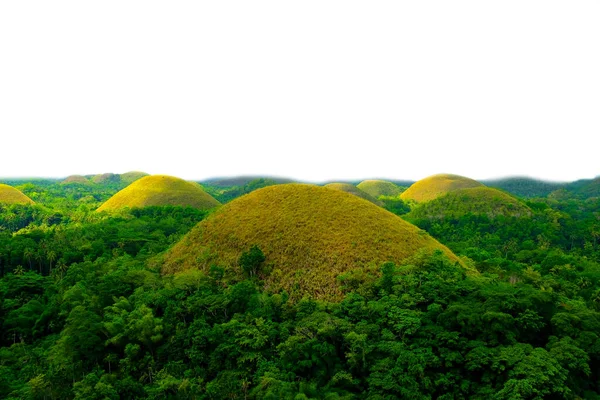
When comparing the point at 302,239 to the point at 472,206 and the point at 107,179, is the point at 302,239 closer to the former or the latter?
the point at 472,206

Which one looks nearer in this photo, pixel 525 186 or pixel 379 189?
pixel 379 189

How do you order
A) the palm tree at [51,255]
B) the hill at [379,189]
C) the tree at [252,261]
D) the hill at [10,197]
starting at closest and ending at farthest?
the tree at [252,261] → the palm tree at [51,255] → the hill at [10,197] → the hill at [379,189]

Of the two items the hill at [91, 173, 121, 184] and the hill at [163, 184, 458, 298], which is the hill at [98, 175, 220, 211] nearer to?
the hill at [163, 184, 458, 298]

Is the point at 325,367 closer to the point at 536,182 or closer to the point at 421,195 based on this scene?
the point at 421,195

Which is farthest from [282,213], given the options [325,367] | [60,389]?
[60,389]

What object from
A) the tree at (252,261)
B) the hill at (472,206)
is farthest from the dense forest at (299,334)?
the hill at (472,206)

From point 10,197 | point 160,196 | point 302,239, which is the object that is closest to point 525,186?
point 160,196

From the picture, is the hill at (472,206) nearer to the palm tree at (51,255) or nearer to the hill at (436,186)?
the hill at (436,186)
